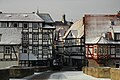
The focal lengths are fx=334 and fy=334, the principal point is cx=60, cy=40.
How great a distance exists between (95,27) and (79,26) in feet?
30.2

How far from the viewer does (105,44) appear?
8088 centimetres

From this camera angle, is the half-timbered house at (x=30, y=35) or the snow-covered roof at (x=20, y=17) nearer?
the half-timbered house at (x=30, y=35)

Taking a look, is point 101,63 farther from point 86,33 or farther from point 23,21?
point 23,21

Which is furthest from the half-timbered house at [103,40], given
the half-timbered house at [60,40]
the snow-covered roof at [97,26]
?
the half-timbered house at [60,40]

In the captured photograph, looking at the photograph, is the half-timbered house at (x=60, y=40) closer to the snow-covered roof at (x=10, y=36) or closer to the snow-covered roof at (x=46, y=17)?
the snow-covered roof at (x=46, y=17)

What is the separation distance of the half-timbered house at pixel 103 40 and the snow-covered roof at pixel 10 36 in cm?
1760

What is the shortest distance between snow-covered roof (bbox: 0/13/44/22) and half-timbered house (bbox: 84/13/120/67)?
14.0 m

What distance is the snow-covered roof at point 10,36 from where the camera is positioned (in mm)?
76500

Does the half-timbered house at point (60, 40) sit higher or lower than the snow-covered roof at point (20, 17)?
lower

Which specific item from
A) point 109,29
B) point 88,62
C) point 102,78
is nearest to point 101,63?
point 88,62

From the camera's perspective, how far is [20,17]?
8300cm

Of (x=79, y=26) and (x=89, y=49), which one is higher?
(x=79, y=26)

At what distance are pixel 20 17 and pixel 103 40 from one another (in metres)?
21.2

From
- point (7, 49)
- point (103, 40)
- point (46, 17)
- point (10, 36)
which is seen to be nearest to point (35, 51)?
point (10, 36)
